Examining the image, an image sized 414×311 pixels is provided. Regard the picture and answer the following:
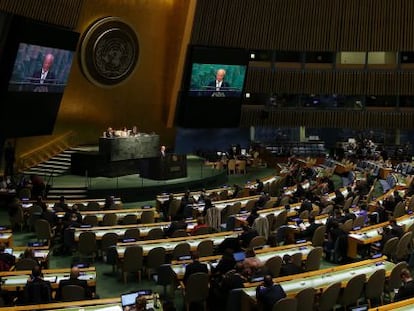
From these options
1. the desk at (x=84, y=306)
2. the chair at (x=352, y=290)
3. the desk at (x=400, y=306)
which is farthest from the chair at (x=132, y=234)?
the desk at (x=400, y=306)

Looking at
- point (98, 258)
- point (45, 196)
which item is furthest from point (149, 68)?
point (98, 258)

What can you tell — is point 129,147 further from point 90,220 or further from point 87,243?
point 87,243


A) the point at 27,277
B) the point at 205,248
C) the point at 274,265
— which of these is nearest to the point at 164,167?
the point at 205,248

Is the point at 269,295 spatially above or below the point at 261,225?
below

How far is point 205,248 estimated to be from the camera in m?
10.8

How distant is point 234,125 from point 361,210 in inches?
548

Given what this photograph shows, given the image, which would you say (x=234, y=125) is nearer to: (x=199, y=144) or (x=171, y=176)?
(x=199, y=144)

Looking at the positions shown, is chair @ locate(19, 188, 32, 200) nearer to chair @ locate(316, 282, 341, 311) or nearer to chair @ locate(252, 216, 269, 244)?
chair @ locate(252, 216, 269, 244)

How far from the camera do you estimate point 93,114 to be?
2484cm

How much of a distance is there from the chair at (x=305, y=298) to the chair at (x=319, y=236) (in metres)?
4.29

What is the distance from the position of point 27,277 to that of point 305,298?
4.46 metres

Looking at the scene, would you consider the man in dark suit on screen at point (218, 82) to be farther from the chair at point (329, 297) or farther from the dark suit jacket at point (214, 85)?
the chair at point (329, 297)

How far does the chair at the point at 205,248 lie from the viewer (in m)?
10.8

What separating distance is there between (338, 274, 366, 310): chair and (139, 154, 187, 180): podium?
1296 cm
